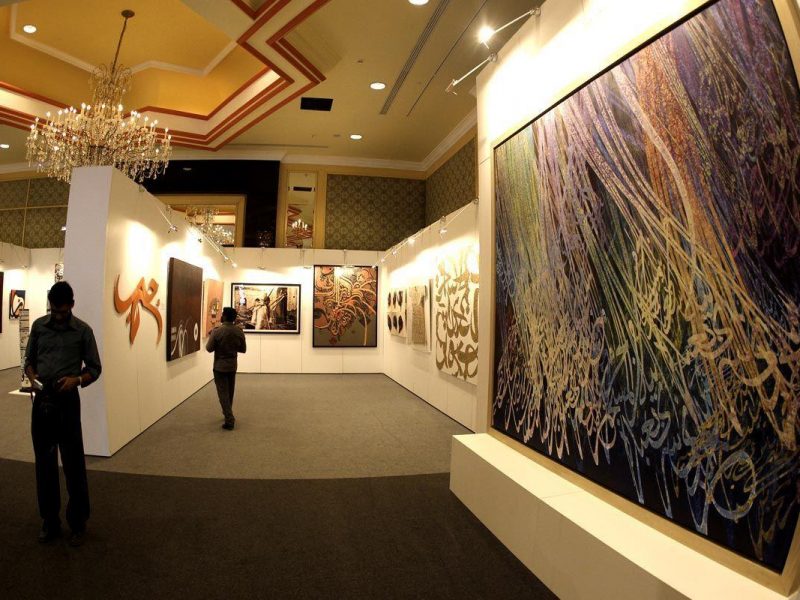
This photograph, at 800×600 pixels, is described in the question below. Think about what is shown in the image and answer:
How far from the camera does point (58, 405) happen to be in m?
2.90

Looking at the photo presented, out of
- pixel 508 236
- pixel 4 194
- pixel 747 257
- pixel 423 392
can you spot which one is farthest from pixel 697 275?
pixel 4 194

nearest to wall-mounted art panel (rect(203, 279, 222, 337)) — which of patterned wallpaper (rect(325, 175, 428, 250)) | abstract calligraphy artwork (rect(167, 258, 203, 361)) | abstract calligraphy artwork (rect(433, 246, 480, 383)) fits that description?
abstract calligraphy artwork (rect(167, 258, 203, 361))

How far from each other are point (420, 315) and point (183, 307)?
3888 mm

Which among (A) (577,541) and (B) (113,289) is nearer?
(A) (577,541)

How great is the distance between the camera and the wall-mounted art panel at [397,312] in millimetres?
8758

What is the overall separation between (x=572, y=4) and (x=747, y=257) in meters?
1.91

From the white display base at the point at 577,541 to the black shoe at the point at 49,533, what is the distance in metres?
2.79

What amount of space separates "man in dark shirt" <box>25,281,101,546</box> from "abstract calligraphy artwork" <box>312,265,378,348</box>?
24.4 feet

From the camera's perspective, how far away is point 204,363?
27.8 feet

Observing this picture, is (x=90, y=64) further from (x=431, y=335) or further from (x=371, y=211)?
(x=431, y=335)

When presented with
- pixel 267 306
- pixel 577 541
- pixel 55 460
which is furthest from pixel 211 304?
pixel 577 541

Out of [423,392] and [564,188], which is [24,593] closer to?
[564,188]

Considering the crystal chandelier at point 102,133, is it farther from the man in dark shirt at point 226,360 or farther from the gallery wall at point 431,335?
the gallery wall at point 431,335

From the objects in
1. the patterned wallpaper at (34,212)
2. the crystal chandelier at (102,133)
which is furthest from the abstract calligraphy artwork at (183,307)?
the patterned wallpaper at (34,212)
